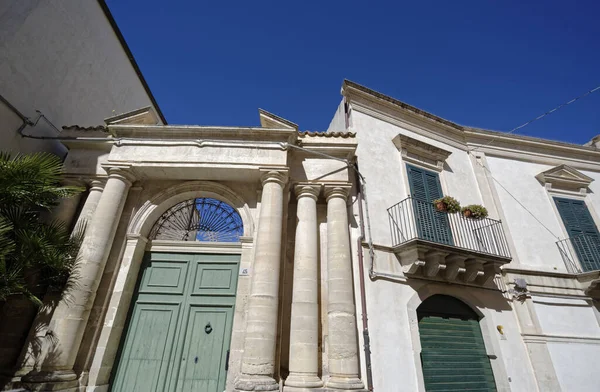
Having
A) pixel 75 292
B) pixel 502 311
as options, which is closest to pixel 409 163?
pixel 502 311

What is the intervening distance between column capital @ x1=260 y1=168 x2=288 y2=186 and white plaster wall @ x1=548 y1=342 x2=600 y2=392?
6896 mm

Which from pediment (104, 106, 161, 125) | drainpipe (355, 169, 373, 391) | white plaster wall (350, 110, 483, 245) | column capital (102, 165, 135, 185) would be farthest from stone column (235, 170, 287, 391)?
pediment (104, 106, 161, 125)

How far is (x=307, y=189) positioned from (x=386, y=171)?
252 cm

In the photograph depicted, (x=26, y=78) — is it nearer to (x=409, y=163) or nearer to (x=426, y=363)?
(x=409, y=163)

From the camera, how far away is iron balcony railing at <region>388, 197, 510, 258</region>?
21.3ft

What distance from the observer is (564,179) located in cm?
912

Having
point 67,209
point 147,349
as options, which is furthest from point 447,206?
point 67,209

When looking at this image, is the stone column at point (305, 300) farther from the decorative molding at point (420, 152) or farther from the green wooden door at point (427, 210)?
the decorative molding at point (420, 152)

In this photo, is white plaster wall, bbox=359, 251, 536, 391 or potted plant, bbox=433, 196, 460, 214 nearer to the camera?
white plaster wall, bbox=359, 251, 536, 391

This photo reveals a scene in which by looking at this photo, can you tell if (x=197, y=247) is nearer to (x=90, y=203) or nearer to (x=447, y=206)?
(x=90, y=203)

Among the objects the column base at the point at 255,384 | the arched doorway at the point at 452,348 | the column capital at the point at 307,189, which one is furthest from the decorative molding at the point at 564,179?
the column base at the point at 255,384

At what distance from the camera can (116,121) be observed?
6074 millimetres

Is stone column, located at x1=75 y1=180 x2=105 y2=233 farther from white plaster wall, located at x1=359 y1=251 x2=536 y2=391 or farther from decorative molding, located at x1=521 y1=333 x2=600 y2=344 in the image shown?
decorative molding, located at x1=521 y1=333 x2=600 y2=344

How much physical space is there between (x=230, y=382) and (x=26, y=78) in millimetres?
7878
